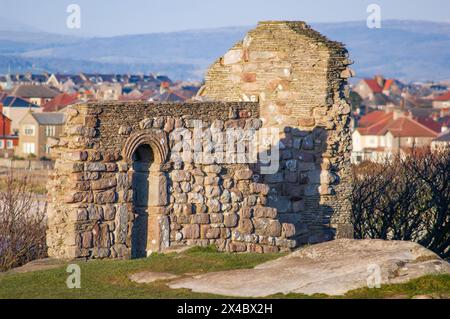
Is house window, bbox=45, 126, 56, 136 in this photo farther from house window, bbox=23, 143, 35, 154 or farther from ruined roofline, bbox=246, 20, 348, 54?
ruined roofline, bbox=246, 20, 348, 54

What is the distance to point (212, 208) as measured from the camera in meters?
23.5

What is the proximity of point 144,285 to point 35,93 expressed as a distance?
164890 mm

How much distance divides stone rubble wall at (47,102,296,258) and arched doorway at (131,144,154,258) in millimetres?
105

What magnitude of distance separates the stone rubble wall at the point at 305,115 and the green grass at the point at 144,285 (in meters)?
6.04

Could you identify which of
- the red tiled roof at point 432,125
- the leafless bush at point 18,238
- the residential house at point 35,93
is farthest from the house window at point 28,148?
the leafless bush at point 18,238

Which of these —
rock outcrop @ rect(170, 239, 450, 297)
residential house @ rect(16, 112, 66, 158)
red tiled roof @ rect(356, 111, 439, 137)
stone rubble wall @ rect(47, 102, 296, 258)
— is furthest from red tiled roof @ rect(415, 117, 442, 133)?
rock outcrop @ rect(170, 239, 450, 297)

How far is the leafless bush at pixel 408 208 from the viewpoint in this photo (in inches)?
1243

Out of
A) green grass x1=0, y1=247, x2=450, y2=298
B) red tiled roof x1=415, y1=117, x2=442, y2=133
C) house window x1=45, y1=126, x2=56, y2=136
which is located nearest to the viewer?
green grass x1=0, y1=247, x2=450, y2=298

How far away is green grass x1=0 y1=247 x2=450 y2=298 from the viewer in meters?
16.6

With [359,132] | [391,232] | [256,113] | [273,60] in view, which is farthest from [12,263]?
[359,132]

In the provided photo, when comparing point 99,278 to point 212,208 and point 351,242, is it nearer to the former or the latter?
point 351,242

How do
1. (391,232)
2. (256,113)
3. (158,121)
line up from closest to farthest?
(158,121) < (256,113) < (391,232)

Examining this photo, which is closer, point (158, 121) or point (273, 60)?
point (158, 121)
